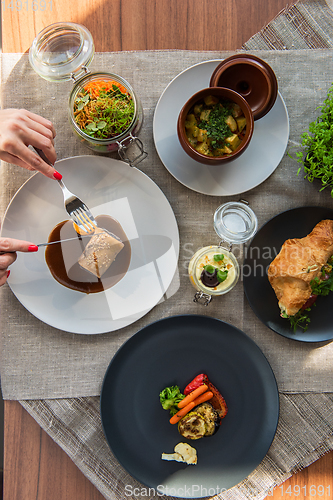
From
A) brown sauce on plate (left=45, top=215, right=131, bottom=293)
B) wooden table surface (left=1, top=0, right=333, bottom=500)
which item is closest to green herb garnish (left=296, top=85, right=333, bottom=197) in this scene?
wooden table surface (left=1, top=0, right=333, bottom=500)

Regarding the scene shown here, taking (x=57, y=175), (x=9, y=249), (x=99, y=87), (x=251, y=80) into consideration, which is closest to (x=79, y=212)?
(x=57, y=175)

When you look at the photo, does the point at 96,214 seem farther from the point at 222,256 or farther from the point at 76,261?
the point at 222,256

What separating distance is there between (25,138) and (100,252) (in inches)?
25.3

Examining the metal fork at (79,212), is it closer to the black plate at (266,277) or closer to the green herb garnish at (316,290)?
the black plate at (266,277)

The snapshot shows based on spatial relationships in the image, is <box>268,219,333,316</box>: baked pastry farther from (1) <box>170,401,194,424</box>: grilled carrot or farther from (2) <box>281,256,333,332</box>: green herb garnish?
(1) <box>170,401,194,424</box>: grilled carrot

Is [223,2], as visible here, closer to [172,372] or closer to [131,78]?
[131,78]

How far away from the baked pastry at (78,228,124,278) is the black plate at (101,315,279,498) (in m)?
0.41

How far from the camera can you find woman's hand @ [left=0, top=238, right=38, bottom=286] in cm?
156

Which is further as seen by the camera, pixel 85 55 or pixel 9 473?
pixel 9 473

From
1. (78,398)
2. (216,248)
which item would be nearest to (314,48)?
(216,248)

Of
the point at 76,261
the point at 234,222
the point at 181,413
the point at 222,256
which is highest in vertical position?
the point at 234,222

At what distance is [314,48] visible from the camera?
1.81 meters

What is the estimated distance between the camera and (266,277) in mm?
1760

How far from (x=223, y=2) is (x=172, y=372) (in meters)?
2.04
